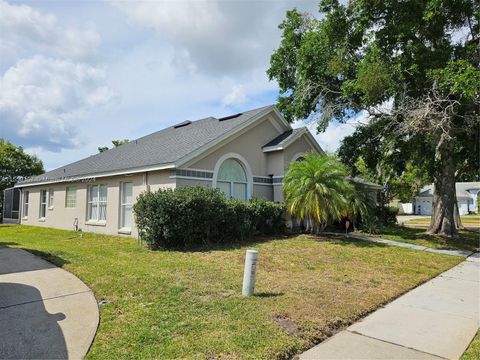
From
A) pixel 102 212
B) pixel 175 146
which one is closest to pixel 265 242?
pixel 175 146

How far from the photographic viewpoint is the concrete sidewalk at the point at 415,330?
4.78 m

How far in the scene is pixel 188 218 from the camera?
11750mm

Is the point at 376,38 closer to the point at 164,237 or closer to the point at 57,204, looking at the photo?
the point at 164,237

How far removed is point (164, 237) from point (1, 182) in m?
29.6

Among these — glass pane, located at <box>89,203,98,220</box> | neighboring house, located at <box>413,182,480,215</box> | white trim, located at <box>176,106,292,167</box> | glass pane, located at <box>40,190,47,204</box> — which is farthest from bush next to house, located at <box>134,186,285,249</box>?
neighboring house, located at <box>413,182,480,215</box>

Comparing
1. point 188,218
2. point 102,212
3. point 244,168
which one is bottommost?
point 188,218

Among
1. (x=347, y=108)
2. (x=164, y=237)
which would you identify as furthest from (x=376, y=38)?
(x=164, y=237)

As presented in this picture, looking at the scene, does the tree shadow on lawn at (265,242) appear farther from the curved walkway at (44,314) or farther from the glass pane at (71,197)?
the glass pane at (71,197)

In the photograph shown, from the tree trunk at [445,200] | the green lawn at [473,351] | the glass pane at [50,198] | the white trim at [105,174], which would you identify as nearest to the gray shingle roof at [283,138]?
the white trim at [105,174]

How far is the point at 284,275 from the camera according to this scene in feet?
28.0

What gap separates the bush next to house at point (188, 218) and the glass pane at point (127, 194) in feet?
11.9

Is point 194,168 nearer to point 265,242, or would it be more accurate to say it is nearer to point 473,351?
point 265,242

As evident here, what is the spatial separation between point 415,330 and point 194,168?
10238 mm

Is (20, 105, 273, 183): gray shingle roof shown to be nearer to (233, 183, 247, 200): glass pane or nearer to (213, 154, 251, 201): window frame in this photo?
(213, 154, 251, 201): window frame
